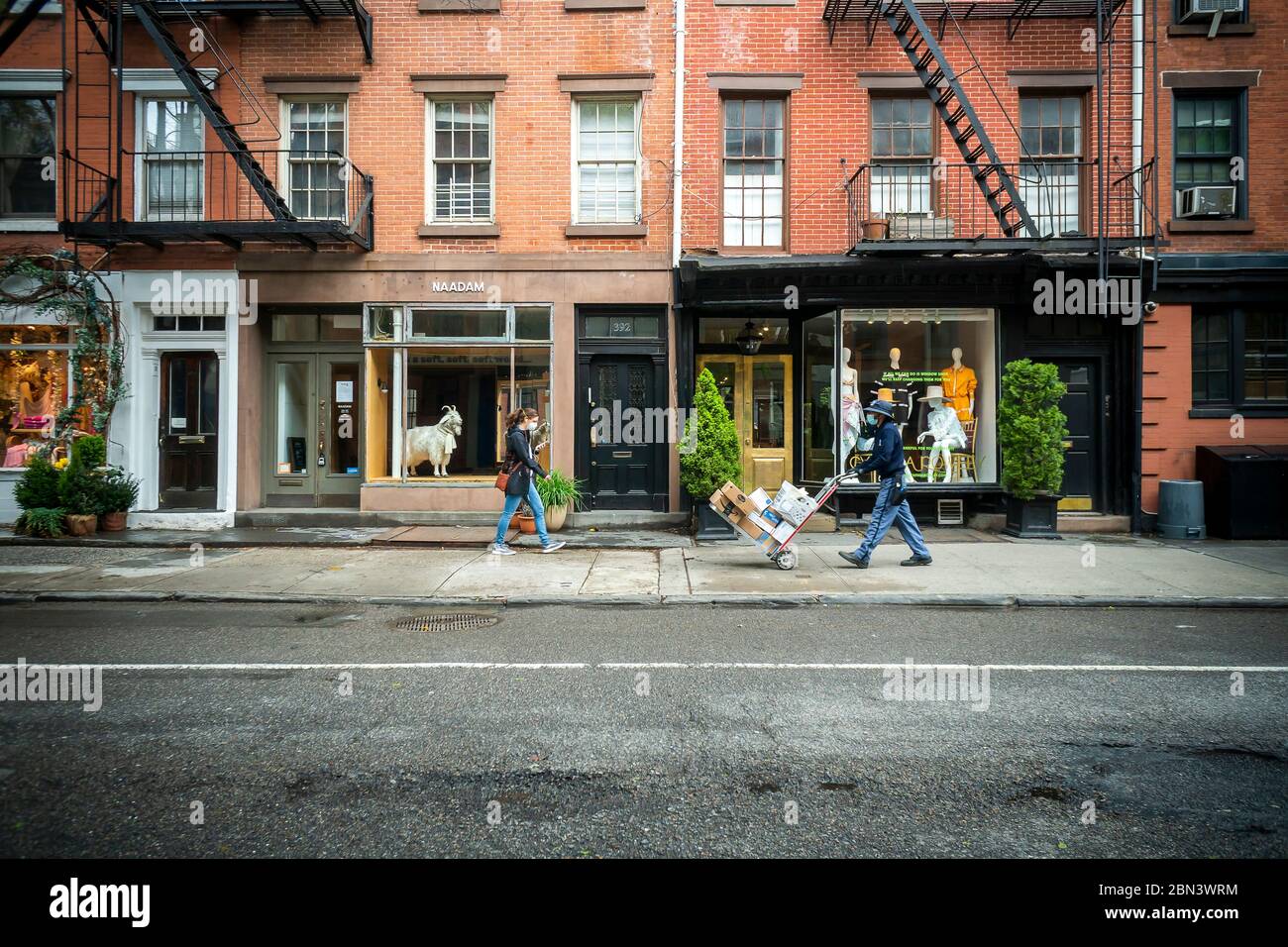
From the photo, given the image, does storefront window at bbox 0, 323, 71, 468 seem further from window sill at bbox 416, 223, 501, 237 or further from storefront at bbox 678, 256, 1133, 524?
storefront at bbox 678, 256, 1133, 524

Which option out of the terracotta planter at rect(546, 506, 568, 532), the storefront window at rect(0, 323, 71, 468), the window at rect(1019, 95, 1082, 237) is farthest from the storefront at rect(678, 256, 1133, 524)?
the storefront window at rect(0, 323, 71, 468)

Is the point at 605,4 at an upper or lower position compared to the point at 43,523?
upper

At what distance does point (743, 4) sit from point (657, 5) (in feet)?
4.77

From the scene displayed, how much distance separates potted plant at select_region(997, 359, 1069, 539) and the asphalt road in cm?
532

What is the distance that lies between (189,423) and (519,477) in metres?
6.86

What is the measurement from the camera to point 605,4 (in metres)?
13.3

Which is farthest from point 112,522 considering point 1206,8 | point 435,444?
point 1206,8

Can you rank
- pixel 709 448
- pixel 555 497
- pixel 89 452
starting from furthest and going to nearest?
pixel 555 497 → pixel 89 452 → pixel 709 448

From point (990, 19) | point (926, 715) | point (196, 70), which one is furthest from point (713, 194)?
point (926, 715)

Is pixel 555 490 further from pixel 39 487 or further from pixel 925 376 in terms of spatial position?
pixel 39 487

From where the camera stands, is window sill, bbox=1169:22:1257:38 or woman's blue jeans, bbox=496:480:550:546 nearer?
woman's blue jeans, bbox=496:480:550:546

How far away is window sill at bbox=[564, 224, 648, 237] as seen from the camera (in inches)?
528

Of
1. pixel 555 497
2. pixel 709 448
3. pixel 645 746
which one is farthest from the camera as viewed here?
pixel 555 497

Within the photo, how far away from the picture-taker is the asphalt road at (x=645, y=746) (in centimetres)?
329
